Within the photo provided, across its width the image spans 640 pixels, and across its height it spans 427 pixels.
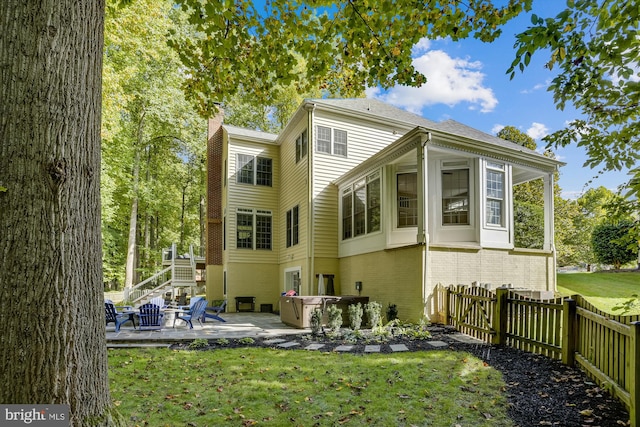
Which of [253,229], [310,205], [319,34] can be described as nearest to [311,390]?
[319,34]

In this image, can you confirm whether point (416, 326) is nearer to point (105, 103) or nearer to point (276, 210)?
point (276, 210)

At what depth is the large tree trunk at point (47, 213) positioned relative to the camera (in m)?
2.41

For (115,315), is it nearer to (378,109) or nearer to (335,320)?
(335,320)

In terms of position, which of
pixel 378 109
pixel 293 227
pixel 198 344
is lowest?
pixel 198 344

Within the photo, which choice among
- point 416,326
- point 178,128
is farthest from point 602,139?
point 178,128

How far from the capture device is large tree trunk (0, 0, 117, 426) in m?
2.41

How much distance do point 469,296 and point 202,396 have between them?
6535mm

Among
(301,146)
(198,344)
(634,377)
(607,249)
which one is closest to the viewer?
(634,377)

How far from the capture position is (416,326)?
10.0m

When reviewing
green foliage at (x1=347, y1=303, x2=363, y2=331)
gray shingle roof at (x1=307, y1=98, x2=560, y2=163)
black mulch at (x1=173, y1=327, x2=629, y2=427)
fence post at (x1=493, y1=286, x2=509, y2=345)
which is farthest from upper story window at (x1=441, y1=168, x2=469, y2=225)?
black mulch at (x1=173, y1=327, x2=629, y2=427)

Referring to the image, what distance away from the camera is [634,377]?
3.94 m

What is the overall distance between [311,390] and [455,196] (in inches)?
339

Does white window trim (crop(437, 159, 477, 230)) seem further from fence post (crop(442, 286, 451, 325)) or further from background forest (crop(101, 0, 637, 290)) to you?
background forest (crop(101, 0, 637, 290))

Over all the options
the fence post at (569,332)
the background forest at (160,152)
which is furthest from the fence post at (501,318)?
the background forest at (160,152)
